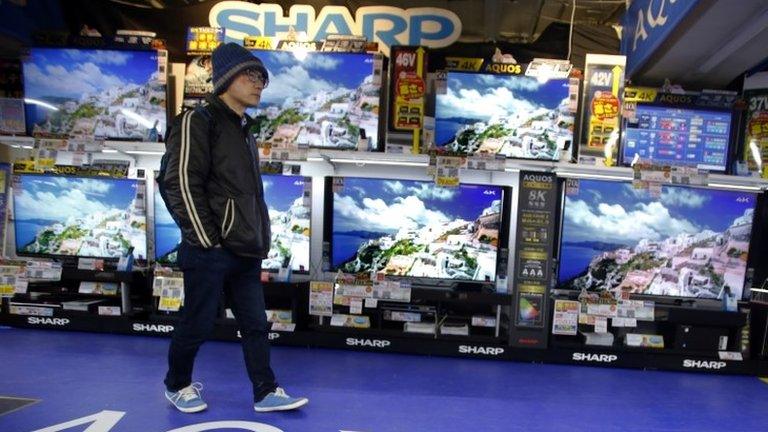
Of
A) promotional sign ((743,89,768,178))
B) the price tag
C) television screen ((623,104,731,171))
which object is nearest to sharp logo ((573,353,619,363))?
television screen ((623,104,731,171))

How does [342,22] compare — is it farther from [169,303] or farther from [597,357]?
[597,357]

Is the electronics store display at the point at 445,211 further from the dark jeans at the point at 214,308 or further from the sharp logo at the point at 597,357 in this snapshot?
the dark jeans at the point at 214,308

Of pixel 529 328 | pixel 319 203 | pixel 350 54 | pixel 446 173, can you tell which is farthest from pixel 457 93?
pixel 529 328

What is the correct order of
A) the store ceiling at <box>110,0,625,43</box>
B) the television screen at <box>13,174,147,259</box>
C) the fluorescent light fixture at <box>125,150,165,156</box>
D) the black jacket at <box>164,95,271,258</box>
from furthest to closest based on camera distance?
the store ceiling at <box>110,0,625,43</box>, the fluorescent light fixture at <box>125,150,165,156</box>, the television screen at <box>13,174,147,259</box>, the black jacket at <box>164,95,271,258</box>

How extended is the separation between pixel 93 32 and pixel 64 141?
2.81 feet

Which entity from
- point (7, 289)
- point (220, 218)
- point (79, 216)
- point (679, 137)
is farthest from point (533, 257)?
point (7, 289)

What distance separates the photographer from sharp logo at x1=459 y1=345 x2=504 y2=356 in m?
3.27

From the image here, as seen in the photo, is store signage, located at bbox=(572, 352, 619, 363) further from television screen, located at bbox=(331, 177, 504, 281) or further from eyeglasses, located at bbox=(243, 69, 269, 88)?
eyeglasses, located at bbox=(243, 69, 269, 88)

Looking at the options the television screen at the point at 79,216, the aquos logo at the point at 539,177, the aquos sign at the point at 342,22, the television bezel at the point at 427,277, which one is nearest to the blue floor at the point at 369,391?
the television bezel at the point at 427,277

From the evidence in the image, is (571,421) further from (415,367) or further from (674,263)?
(674,263)

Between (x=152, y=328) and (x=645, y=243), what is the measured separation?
3.47m

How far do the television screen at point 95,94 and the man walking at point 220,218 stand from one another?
121cm

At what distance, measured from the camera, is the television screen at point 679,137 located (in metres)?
3.17

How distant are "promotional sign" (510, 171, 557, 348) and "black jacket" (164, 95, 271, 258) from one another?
5.76 feet
